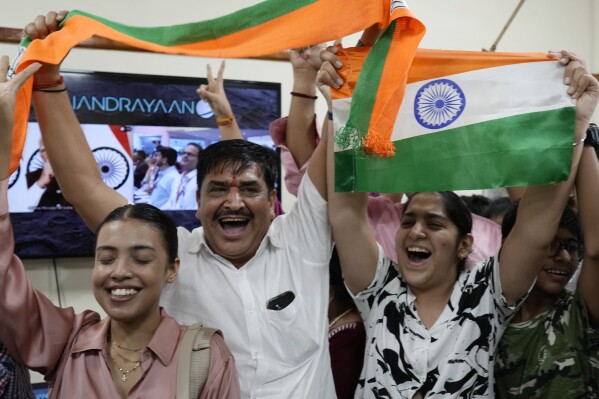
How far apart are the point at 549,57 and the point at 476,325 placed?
0.70 m

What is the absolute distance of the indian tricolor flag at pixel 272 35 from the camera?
1.60m

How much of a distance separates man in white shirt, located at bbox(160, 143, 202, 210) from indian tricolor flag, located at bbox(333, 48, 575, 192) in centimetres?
193

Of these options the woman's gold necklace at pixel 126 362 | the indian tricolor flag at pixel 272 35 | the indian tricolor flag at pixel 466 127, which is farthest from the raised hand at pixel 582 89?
the woman's gold necklace at pixel 126 362

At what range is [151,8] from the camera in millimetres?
3646

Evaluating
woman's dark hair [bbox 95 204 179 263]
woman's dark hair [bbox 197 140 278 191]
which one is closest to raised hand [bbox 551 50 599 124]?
woman's dark hair [bbox 197 140 278 191]

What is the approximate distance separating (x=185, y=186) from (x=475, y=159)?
2.13m

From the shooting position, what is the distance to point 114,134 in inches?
133

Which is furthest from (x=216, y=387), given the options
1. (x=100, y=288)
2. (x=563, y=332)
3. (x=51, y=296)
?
(x=51, y=296)

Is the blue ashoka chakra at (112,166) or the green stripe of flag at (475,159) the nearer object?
the green stripe of flag at (475,159)

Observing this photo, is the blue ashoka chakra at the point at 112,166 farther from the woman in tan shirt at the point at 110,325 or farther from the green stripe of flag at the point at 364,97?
the green stripe of flag at the point at 364,97

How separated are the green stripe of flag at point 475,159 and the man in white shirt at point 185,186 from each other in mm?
1930

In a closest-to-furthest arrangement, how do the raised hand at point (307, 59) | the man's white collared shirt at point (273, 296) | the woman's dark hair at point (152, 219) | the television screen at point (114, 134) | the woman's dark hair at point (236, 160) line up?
the woman's dark hair at point (152, 219)
the man's white collared shirt at point (273, 296)
the woman's dark hair at point (236, 160)
the raised hand at point (307, 59)
the television screen at point (114, 134)

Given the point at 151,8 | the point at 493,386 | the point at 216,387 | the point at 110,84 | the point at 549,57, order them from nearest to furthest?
the point at 216,387
the point at 549,57
the point at 493,386
the point at 110,84
the point at 151,8

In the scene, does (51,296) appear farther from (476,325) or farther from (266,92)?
(476,325)
